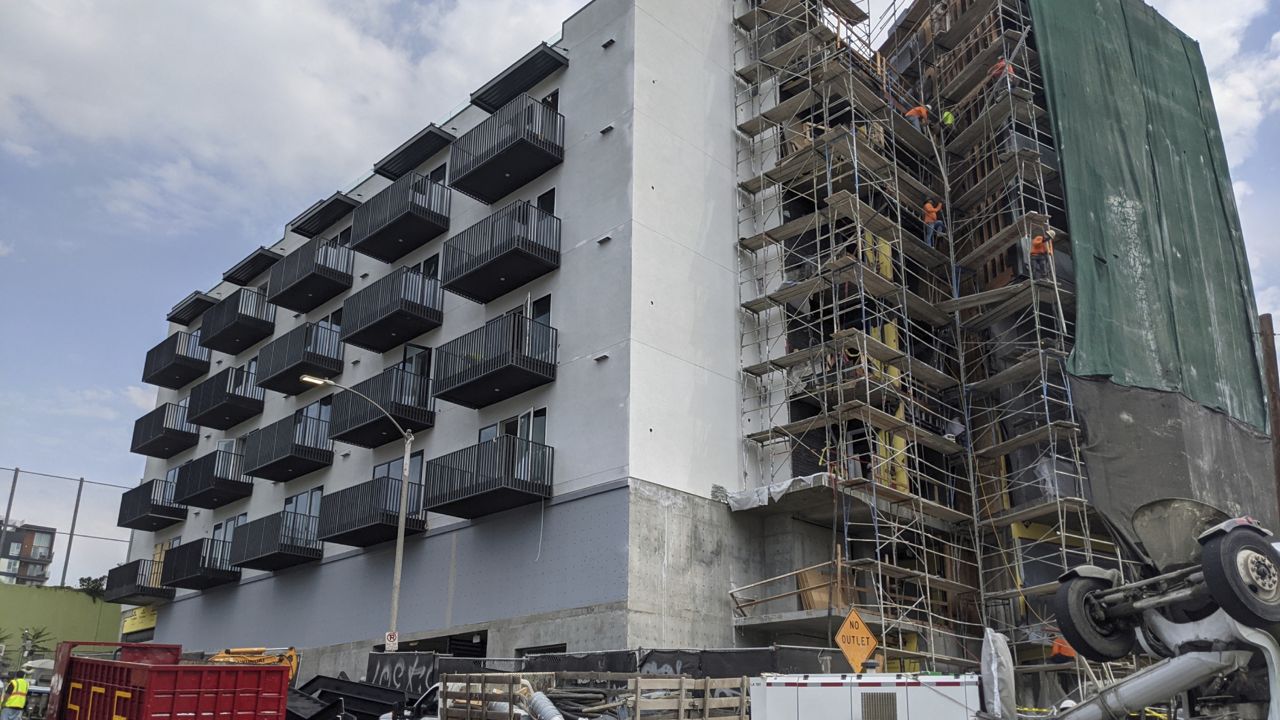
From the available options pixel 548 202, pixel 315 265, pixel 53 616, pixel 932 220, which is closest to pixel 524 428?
pixel 548 202

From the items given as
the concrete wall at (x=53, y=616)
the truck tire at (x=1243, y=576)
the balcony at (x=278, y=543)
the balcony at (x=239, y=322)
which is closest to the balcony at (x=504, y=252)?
the balcony at (x=278, y=543)

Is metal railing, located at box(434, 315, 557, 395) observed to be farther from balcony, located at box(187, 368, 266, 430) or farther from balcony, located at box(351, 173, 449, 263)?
balcony, located at box(187, 368, 266, 430)

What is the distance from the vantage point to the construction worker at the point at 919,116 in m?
31.7

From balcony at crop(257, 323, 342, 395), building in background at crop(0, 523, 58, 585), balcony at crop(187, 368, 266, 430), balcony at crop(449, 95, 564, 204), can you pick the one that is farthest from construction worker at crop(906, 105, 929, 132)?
building in background at crop(0, 523, 58, 585)

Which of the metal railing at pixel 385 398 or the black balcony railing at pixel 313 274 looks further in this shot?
the black balcony railing at pixel 313 274

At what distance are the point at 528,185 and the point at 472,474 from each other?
28.7 ft

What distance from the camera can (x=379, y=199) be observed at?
108 feet

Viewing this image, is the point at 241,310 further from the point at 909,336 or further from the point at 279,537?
the point at 909,336

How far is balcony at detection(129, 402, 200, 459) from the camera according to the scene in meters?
43.9

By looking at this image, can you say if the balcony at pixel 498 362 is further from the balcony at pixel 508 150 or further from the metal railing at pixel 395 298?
the balcony at pixel 508 150

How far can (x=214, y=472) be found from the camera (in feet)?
125

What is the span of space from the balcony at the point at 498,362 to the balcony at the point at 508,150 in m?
4.54

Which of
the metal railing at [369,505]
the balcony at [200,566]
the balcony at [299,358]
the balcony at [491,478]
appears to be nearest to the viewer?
the balcony at [491,478]

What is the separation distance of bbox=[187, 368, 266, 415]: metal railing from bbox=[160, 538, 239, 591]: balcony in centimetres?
518
